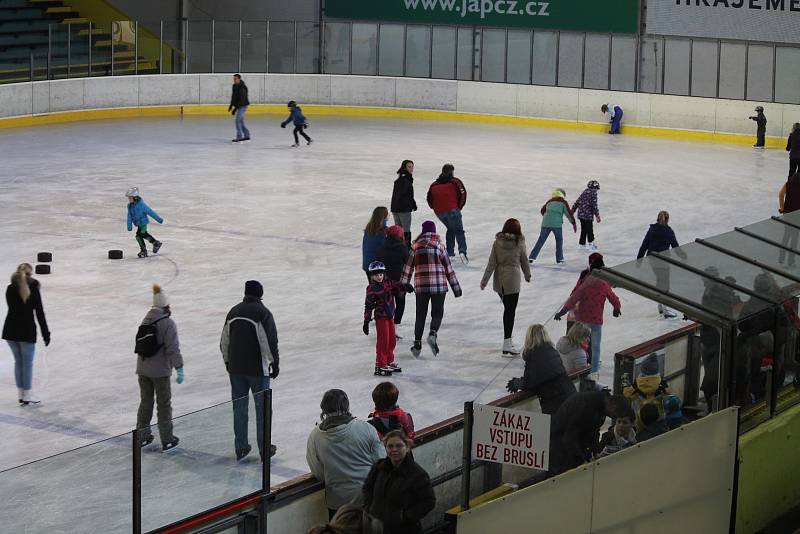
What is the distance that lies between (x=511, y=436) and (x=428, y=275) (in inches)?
220

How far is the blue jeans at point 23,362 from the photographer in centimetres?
1200

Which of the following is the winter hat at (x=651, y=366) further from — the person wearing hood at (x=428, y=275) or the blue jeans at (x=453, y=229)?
the blue jeans at (x=453, y=229)

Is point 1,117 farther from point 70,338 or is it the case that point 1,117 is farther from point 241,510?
point 241,510

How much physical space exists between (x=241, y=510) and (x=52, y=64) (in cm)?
2645

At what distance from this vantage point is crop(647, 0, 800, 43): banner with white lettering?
111 ft

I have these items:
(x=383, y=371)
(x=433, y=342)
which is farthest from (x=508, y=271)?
(x=383, y=371)

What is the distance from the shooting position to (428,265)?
44.6 feet

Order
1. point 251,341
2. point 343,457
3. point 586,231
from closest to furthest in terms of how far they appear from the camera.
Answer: point 343,457
point 251,341
point 586,231

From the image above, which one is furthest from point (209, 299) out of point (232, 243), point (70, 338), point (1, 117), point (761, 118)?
point (761, 118)

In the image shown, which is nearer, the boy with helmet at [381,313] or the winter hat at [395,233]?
the boy with helmet at [381,313]

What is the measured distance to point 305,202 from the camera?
74.7 ft

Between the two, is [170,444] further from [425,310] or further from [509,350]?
[509,350]

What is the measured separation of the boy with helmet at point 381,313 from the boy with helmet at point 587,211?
6474mm

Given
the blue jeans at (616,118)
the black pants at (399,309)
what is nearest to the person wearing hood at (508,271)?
the black pants at (399,309)
